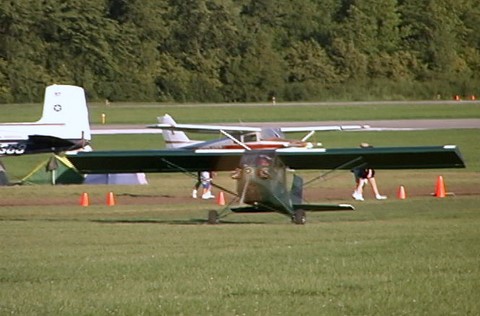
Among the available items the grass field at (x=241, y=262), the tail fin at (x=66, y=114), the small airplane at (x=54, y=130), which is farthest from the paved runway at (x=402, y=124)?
the grass field at (x=241, y=262)

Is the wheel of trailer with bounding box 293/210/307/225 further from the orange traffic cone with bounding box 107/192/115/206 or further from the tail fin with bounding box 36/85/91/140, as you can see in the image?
the tail fin with bounding box 36/85/91/140

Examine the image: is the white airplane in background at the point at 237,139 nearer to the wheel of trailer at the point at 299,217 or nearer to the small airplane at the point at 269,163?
the small airplane at the point at 269,163

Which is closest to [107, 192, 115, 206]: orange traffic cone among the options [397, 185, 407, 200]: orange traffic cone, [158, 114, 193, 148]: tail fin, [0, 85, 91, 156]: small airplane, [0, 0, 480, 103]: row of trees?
[397, 185, 407, 200]: orange traffic cone

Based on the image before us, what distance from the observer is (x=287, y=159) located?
22.3 metres

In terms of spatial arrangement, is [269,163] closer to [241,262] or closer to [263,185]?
[263,185]

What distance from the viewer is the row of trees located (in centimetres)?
7738

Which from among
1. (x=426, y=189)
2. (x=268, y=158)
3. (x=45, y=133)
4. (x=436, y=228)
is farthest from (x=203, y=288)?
(x=45, y=133)

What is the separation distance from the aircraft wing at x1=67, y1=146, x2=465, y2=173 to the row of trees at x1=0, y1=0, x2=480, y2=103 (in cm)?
5159

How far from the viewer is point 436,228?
18.2 m

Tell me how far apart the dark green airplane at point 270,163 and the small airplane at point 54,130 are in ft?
36.9

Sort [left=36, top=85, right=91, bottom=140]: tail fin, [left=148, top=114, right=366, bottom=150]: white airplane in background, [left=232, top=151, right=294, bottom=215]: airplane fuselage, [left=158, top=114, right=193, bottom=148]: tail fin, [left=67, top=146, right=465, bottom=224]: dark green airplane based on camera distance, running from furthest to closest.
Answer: [left=158, top=114, right=193, bottom=148]: tail fin
[left=36, top=85, right=91, bottom=140]: tail fin
[left=148, top=114, right=366, bottom=150]: white airplane in background
[left=67, top=146, right=465, bottom=224]: dark green airplane
[left=232, top=151, right=294, bottom=215]: airplane fuselage

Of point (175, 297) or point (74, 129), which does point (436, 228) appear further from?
→ point (74, 129)

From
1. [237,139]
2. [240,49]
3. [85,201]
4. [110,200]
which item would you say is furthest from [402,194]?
[240,49]

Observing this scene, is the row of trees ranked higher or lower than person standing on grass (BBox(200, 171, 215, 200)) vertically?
higher
